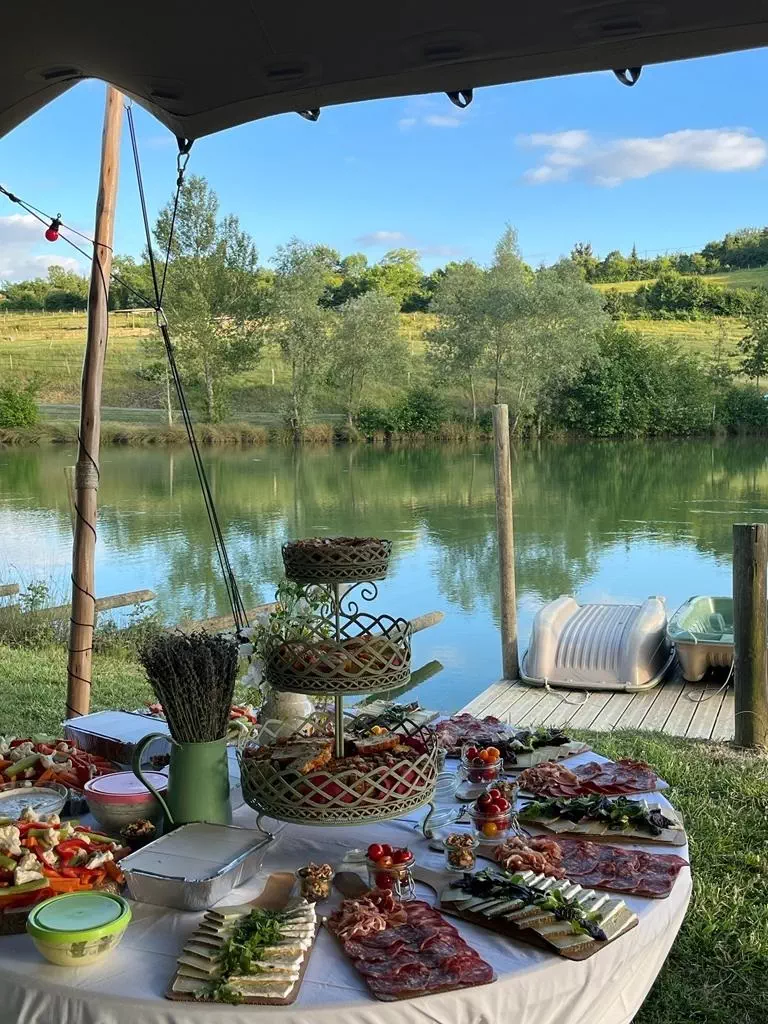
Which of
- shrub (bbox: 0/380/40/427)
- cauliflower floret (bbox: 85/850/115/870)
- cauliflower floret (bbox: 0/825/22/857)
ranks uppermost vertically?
shrub (bbox: 0/380/40/427)

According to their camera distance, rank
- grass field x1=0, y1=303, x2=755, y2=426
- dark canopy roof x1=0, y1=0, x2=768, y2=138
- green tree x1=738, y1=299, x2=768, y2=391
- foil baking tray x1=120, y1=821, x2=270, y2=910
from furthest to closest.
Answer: green tree x1=738, y1=299, x2=768, y2=391 < grass field x1=0, y1=303, x2=755, y2=426 < dark canopy roof x1=0, y1=0, x2=768, y2=138 < foil baking tray x1=120, y1=821, x2=270, y2=910

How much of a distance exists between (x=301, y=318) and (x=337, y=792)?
30.2 metres

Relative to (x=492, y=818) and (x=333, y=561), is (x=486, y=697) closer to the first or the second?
(x=492, y=818)

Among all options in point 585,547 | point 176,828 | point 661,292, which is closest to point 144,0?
point 176,828

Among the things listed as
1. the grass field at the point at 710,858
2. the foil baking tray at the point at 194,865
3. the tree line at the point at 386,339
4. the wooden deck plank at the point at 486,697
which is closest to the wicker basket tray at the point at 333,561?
→ the foil baking tray at the point at 194,865

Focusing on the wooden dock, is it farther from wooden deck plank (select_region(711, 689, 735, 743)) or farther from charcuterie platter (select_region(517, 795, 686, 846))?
charcuterie platter (select_region(517, 795, 686, 846))

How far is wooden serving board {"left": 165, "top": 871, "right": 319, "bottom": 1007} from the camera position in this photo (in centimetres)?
128

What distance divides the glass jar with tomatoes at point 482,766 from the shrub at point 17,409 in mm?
27798

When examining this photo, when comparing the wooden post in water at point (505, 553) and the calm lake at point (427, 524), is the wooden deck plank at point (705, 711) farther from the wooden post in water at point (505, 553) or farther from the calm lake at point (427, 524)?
the calm lake at point (427, 524)

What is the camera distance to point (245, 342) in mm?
31375

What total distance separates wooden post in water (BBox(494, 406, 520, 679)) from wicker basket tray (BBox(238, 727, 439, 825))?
5.58 m

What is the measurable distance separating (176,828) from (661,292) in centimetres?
4804

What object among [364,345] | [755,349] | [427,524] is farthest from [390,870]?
[755,349]

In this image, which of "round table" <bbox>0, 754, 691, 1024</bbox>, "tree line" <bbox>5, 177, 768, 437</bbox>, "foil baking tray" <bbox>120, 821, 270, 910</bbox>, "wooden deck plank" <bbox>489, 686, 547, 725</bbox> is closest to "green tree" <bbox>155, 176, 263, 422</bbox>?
"tree line" <bbox>5, 177, 768, 437</bbox>
